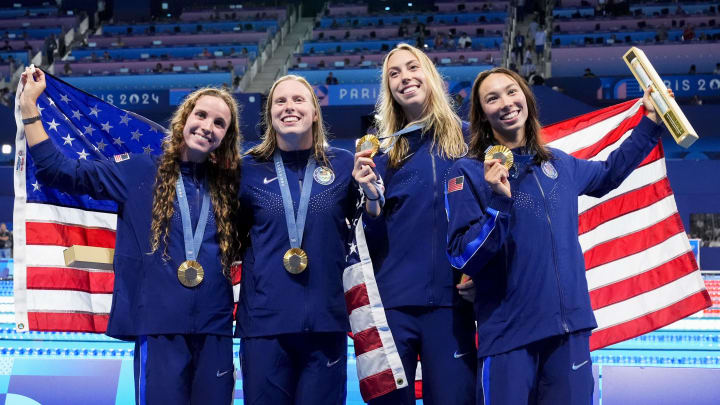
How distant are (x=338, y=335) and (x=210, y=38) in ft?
66.2

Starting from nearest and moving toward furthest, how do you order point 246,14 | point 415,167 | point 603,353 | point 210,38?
point 415,167 < point 603,353 < point 210,38 < point 246,14

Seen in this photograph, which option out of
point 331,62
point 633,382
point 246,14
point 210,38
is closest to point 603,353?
point 633,382

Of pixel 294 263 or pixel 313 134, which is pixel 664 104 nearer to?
pixel 313 134

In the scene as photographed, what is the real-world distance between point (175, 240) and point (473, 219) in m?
1.06

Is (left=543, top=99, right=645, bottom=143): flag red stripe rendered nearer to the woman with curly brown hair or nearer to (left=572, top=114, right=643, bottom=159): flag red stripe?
(left=572, top=114, right=643, bottom=159): flag red stripe

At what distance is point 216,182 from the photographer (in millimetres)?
2945

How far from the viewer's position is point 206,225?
283 cm

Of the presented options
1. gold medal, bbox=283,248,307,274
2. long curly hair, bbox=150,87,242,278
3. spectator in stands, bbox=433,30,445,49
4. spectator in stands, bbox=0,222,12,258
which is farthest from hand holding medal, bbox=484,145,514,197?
spectator in stands, bbox=433,30,445,49

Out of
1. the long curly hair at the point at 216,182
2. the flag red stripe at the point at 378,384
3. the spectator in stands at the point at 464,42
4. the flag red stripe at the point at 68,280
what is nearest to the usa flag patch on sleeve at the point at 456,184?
the flag red stripe at the point at 378,384

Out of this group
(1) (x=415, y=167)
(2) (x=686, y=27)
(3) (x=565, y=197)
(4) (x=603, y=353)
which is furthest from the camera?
(2) (x=686, y=27)

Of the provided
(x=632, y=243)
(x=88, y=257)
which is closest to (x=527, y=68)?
(x=632, y=243)

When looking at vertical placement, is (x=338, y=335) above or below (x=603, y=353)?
above

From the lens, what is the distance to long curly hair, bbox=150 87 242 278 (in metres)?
2.82

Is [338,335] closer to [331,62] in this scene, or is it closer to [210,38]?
[331,62]
